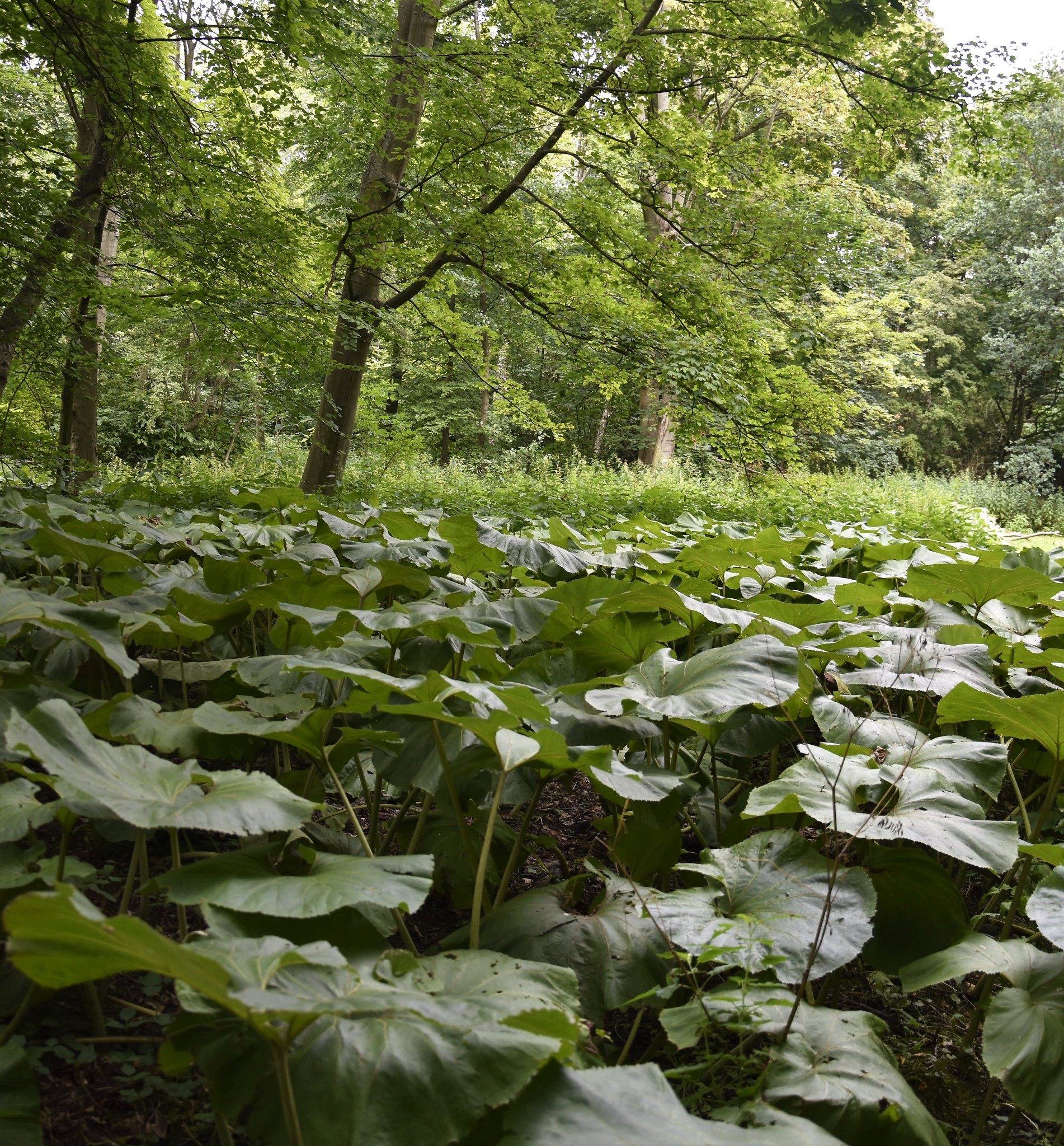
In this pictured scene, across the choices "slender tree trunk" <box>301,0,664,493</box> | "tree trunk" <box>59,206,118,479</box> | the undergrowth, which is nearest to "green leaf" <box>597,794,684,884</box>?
the undergrowth

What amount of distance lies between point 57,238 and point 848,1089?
18.2 feet

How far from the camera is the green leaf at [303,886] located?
2.76 ft

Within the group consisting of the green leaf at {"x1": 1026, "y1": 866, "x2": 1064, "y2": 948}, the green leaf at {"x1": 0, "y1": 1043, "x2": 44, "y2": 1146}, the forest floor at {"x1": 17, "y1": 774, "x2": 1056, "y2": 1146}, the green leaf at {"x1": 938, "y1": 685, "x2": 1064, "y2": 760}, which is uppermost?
the green leaf at {"x1": 938, "y1": 685, "x2": 1064, "y2": 760}

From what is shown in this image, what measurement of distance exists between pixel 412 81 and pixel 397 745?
6.67 meters

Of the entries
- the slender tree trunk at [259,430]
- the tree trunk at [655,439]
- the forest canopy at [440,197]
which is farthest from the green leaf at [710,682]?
the slender tree trunk at [259,430]

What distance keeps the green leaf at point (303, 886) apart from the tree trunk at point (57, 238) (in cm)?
480

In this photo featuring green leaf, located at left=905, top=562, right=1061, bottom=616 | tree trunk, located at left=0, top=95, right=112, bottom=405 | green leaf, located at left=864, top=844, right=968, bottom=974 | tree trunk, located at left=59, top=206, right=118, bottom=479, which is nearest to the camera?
green leaf, located at left=864, top=844, right=968, bottom=974

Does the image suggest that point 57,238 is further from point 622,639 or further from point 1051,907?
point 1051,907

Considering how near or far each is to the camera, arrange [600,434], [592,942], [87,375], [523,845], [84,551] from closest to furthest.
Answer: [592,942] → [523,845] → [84,551] → [87,375] → [600,434]

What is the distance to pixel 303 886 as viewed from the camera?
35.6 inches

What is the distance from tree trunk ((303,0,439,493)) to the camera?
637 centimetres

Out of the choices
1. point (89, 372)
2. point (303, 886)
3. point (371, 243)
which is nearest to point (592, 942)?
point (303, 886)

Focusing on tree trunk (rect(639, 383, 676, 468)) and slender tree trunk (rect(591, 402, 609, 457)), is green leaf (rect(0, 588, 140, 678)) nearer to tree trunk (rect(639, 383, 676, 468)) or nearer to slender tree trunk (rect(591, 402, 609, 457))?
tree trunk (rect(639, 383, 676, 468))

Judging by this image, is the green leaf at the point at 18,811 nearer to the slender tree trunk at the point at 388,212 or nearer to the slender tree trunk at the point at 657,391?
the slender tree trunk at the point at 388,212
